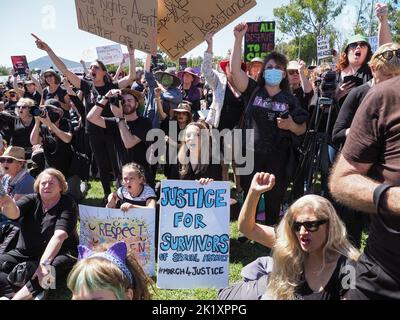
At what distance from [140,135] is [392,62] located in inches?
109

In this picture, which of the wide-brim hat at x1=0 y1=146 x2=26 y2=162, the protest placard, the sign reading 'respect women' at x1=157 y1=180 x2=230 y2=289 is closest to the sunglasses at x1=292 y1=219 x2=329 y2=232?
the sign reading 'respect women' at x1=157 y1=180 x2=230 y2=289

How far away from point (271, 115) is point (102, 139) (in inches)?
90.4

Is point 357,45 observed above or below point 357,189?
above

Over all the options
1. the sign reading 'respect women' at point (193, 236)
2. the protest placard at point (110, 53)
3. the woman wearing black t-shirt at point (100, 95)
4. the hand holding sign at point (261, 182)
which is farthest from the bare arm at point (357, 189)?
the protest placard at point (110, 53)

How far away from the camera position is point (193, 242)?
143 inches

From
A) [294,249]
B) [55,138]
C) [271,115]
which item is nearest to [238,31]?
[271,115]

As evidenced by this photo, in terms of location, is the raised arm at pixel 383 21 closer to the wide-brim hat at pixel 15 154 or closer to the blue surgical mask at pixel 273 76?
the blue surgical mask at pixel 273 76

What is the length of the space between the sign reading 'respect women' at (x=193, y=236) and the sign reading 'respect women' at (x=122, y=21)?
144 cm

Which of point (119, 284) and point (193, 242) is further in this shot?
point (193, 242)

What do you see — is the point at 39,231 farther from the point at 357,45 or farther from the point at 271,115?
the point at 357,45

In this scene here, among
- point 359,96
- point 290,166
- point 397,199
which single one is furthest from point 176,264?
point 397,199

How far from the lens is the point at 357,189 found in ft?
4.85

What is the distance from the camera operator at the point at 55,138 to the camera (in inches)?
215
